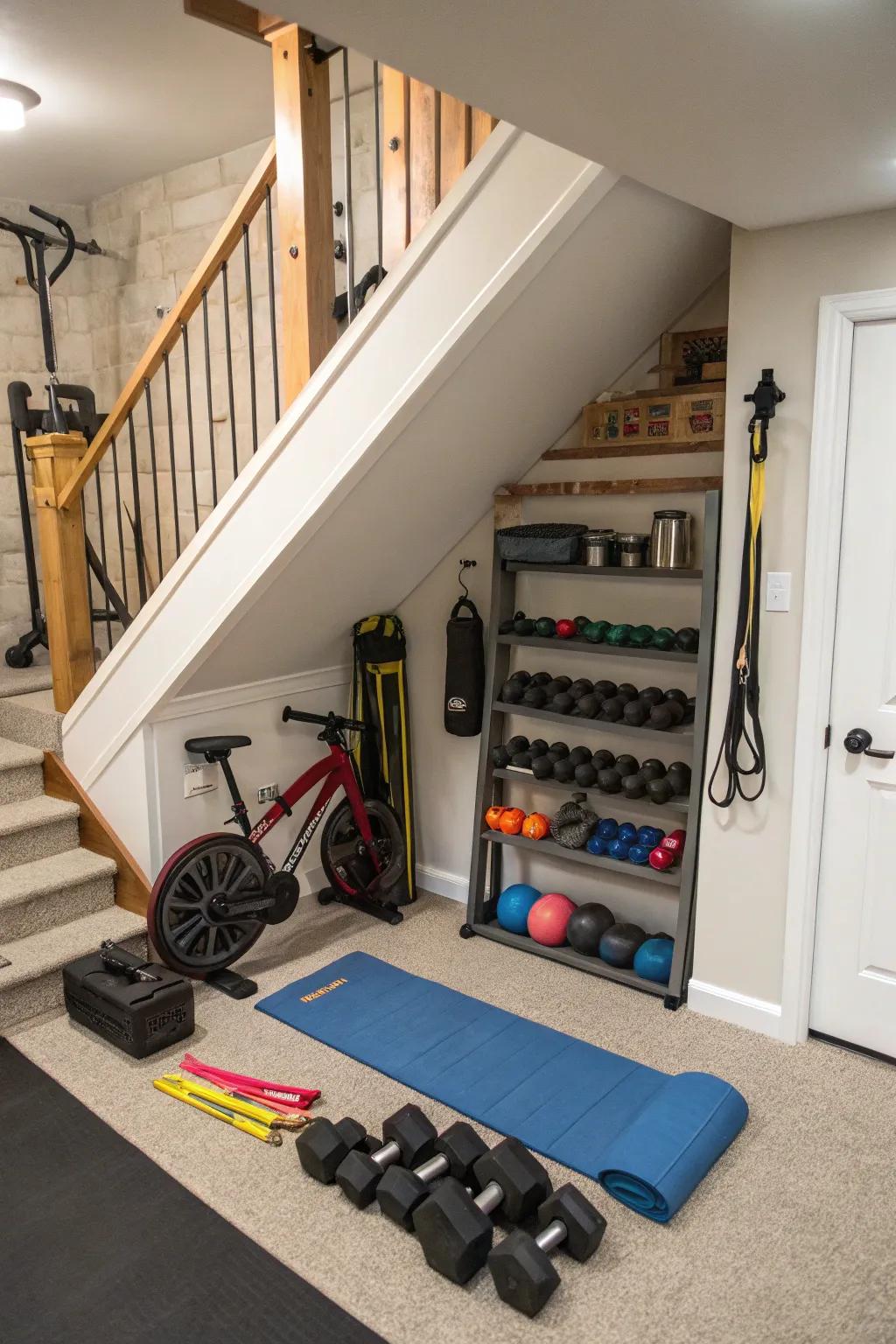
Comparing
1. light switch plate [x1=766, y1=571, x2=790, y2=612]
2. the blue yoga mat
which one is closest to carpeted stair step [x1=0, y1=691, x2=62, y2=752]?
the blue yoga mat

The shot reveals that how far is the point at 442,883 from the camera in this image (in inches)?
167

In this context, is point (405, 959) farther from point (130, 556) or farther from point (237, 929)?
point (130, 556)

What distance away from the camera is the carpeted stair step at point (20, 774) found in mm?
3748

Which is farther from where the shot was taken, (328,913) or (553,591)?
(328,913)

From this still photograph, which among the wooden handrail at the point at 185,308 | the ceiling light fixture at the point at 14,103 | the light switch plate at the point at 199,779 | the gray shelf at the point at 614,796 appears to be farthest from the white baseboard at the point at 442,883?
the ceiling light fixture at the point at 14,103

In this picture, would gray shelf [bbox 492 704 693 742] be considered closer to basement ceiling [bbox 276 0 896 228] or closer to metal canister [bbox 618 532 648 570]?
metal canister [bbox 618 532 648 570]

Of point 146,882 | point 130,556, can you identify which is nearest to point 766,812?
point 146,882

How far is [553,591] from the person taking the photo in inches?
147

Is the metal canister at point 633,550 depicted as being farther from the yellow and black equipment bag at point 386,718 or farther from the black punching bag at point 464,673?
the yellow and black equipment bag at point 386,718

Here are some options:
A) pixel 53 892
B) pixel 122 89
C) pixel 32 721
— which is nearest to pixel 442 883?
pixel 53 892

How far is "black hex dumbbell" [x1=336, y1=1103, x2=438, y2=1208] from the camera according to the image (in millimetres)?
2355

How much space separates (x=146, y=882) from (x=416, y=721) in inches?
51.8

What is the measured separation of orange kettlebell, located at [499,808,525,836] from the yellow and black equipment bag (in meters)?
0.52

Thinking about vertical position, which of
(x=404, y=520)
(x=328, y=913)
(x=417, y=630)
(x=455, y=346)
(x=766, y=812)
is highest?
(x=455, y=346)
